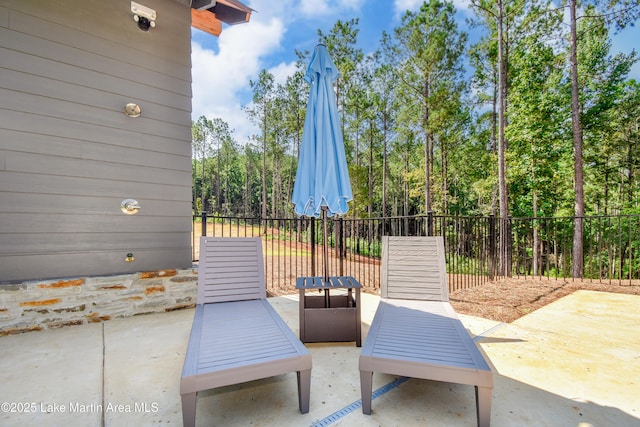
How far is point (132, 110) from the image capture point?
3.76m

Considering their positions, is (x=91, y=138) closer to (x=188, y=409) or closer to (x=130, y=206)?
(x=130, y=206)

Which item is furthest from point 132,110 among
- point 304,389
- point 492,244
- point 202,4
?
point 492,244

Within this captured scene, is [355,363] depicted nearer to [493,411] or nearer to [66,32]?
[493,411]

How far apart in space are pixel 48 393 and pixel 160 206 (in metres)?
2.37

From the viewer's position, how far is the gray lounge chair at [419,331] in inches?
65.8

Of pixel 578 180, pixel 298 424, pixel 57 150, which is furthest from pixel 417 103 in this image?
pixel 298 424

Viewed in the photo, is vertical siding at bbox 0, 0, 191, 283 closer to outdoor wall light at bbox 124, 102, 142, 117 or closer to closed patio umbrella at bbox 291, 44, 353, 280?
outdoor wall light at bbox 124, 102, 142, 117

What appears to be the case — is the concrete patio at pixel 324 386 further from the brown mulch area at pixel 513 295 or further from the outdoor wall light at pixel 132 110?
the outdoor wall light at pixel 132 110

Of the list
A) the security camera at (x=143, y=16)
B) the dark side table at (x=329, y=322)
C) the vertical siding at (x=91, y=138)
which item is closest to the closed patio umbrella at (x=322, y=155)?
the dark side table at (x=329, y=322)

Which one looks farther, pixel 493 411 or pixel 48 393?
pixel 48 393

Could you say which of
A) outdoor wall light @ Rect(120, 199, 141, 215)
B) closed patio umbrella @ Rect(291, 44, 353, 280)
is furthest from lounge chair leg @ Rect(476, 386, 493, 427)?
outdoor wall light @ Rect(120, 199, 141, 215)

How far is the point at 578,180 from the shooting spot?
8.43 meters

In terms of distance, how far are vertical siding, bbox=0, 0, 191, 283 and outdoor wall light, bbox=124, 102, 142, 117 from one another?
6cm

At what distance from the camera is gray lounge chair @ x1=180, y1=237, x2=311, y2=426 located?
1.62 metres
